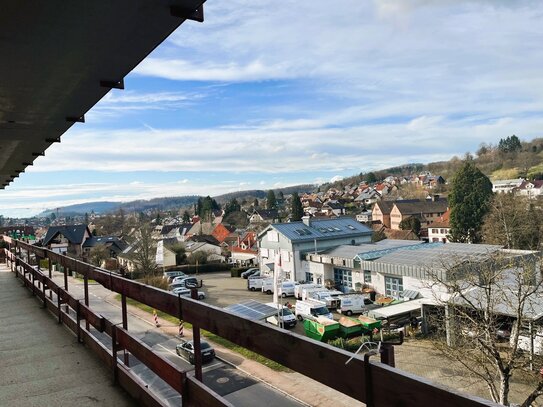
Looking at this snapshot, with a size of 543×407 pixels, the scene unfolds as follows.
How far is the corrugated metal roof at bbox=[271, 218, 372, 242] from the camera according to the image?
33875 mm


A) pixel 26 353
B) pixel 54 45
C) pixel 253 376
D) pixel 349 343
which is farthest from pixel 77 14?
pixel 349 343

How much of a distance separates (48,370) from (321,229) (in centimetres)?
3183

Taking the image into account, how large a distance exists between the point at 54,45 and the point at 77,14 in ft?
2.42

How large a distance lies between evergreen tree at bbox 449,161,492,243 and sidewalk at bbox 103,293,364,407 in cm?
3211

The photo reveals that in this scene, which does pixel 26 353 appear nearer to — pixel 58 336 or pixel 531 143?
pixel 58 336

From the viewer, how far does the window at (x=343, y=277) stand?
30031 mm

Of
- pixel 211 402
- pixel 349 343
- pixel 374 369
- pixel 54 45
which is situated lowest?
pixel 349 343

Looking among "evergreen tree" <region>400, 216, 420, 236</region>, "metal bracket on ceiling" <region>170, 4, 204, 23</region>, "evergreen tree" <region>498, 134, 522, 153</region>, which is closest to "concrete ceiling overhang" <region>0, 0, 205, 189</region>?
"metal bracket on ceiling" <region>170, 4, 204, 23</region>

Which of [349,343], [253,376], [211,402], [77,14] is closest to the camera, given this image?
[211,402]

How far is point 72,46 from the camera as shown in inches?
151

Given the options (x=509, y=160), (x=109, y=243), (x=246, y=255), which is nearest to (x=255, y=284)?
(x=246, y=255)

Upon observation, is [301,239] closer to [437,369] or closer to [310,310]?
[310,310]

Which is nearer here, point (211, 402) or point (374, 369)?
point (374, 369)

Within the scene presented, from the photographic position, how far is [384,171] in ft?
568
